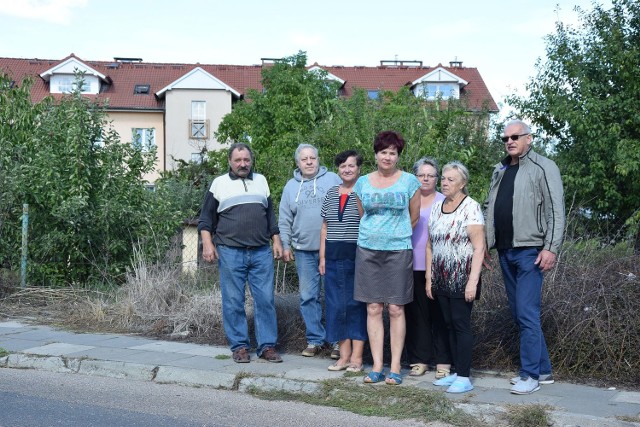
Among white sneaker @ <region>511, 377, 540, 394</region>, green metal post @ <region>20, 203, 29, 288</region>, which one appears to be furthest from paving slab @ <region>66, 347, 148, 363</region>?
green metal post @ <region>20, 203, 29, 288</region>

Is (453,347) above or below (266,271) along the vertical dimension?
below

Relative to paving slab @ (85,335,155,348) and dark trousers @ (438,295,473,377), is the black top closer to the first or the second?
dark trousers @ (438,295,473,377)

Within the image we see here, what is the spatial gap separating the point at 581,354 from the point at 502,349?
69 cm

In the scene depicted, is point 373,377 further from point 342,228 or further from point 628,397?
point 628,397

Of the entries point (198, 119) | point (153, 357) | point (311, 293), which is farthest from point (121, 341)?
point (198, 119)

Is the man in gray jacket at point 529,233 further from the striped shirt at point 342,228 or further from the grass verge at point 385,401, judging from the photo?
the striped shirt at point 342,228

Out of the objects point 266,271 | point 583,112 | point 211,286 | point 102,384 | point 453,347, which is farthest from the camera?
point 583,112

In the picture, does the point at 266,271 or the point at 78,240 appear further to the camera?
the point at 78,240

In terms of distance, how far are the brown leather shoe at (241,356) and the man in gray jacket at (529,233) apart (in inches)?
98.1

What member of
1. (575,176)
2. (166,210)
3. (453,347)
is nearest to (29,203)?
(166,210)

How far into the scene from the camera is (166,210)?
40.7ft

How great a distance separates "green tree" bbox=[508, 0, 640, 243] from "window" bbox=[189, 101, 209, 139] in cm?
3459

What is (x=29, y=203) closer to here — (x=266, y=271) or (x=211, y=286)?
(x=211, y=286)

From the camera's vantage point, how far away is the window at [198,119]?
5056cm
